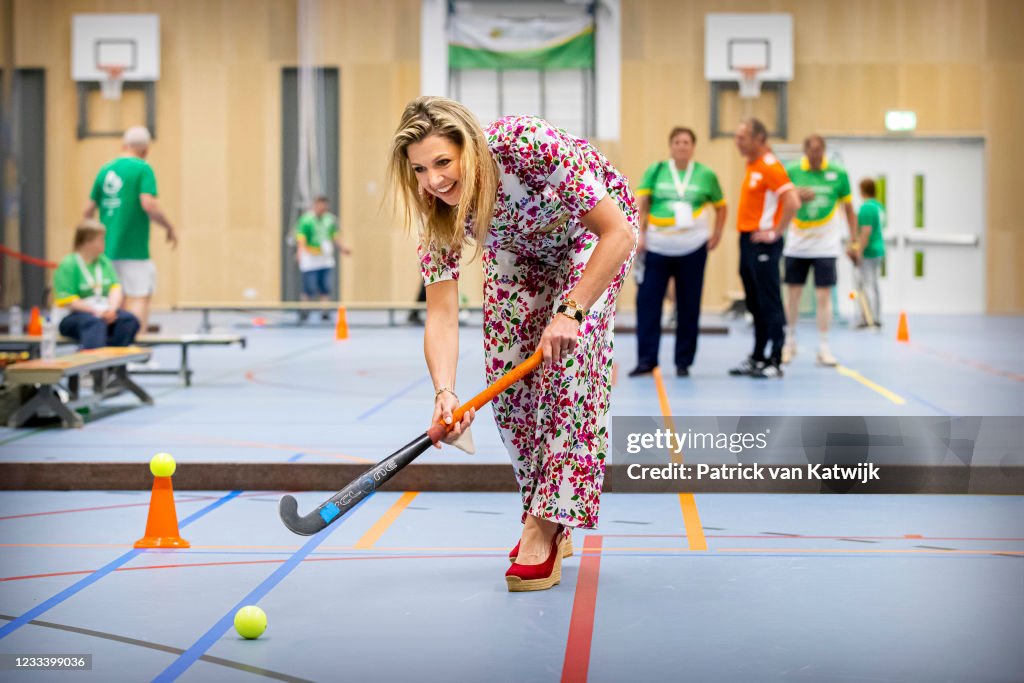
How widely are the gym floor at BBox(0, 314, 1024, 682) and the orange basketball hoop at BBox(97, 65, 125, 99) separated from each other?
13455 mm

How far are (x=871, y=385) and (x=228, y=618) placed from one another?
574 centimetres

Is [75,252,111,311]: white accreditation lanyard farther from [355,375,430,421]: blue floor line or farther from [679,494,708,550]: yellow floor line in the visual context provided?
[679,494,708,550]: yellow floor line

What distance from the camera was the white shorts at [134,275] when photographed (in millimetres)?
8516

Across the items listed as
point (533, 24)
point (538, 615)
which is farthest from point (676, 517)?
point (533, 24)

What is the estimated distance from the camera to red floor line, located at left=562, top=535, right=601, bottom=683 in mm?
2637

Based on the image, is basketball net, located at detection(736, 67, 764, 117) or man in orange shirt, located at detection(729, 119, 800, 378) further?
basketball net, located at detection(736, 67, 764, 117)

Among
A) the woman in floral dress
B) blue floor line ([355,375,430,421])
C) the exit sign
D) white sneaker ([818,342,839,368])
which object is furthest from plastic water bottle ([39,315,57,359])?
the exit sign

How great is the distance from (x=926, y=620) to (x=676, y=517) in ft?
4.44

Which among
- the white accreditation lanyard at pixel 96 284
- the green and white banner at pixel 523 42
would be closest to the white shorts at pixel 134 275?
the white accreditation lanyard at pixel 96 284

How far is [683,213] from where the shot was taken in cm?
805

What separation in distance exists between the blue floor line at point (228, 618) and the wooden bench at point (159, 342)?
11.2 ft

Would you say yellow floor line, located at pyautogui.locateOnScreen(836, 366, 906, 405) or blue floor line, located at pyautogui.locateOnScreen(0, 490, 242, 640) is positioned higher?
yellow floor line, located at pyautogui.locateOnScreen(836, 366, 906, 405)

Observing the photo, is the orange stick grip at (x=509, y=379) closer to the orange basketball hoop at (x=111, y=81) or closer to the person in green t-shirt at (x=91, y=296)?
the person in green t-shirt at (x=91, y=296)

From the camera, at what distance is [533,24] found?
18031 mm
